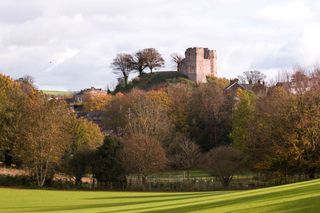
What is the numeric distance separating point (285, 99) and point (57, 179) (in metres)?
32.3

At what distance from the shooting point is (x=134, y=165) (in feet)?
239

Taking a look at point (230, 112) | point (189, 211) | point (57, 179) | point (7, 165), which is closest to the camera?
point (189, 211)

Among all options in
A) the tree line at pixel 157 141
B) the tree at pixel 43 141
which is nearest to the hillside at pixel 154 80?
the tree line at pixel 157 141

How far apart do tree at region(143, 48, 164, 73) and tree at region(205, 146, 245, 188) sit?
95.6 m

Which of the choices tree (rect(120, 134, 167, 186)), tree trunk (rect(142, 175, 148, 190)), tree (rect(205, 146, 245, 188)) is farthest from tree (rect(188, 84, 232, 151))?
tree (rect(205, 146, 245, 188))

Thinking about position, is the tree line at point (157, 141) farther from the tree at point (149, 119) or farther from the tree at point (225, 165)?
the tree at point (149, 119)

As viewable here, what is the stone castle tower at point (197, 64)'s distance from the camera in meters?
163

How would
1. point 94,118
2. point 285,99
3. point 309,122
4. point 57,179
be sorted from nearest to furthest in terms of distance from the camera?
point 309,122
point 285,99
point 57,179
point 94,118

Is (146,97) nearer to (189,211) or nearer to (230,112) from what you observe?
(230,112)

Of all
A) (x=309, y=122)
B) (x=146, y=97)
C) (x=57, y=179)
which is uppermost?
(x=146, y=97)

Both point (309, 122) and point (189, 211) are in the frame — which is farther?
point (309, 122)

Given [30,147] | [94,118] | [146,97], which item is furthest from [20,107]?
[94,118]

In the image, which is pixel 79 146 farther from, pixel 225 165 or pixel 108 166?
pixel 225 165

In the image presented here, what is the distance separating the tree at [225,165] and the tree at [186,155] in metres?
17.5
